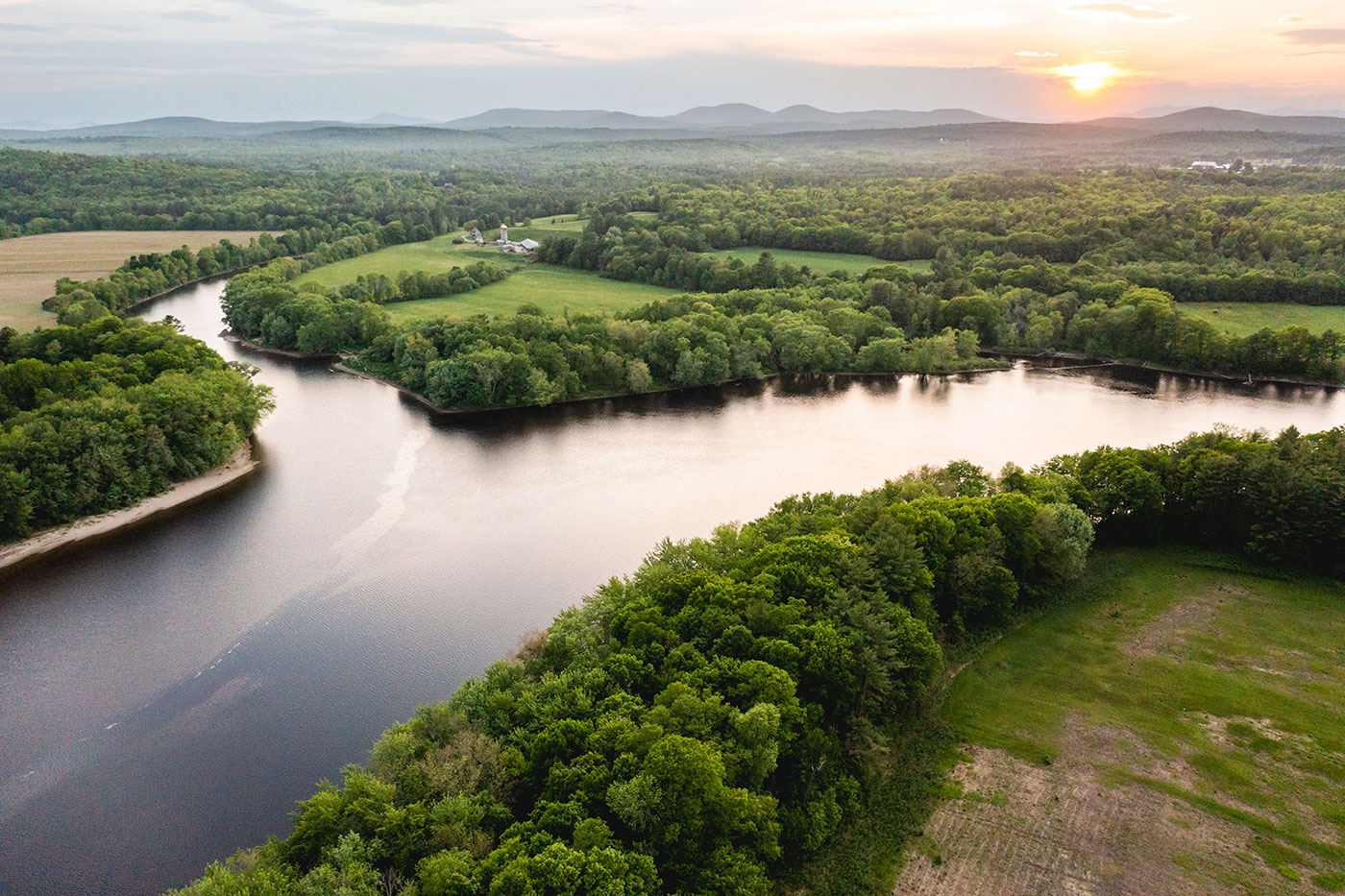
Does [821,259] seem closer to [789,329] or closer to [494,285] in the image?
[789,329]

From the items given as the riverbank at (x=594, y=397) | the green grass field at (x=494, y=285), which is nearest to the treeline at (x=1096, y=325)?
Answer: the riverbank at (x=594, y=397)

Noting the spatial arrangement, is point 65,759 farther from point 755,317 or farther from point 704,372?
point 755,317

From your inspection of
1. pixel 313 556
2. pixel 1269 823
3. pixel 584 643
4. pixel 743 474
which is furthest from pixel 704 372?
pixel 1269 823

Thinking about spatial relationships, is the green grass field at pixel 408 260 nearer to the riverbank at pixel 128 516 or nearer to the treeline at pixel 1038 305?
the treeline at pixel 1038 305

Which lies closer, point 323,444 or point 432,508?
point 432,508

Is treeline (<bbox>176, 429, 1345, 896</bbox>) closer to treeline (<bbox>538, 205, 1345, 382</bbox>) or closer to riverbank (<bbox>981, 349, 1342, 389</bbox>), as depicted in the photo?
riverbank (<bbox>981, 349, 1342, 389</bbox>)

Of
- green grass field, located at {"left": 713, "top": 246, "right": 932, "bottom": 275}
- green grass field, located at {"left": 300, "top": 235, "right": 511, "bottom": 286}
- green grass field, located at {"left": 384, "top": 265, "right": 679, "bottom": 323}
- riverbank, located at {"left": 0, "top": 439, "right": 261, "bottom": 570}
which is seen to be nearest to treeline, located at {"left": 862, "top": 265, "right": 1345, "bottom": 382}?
green grass field, located at {"left": 713, "top": 246, "right": 932, "bottom": 275}
